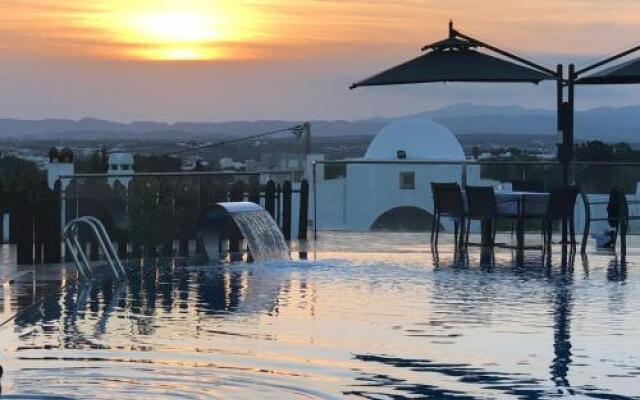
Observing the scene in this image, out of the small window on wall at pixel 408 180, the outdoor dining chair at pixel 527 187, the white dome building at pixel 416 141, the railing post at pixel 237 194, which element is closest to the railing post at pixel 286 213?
the railing post at pixel 237 194

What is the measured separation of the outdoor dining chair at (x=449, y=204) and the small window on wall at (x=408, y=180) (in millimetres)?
2553

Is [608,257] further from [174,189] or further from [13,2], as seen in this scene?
[13,2]

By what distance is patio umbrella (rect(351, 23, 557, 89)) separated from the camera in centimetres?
1706

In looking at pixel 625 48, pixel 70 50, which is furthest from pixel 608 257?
pixel 70 50

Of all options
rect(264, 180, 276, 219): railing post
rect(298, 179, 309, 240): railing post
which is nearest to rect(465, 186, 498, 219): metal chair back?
rect(298, 179, 309, 240): railing post

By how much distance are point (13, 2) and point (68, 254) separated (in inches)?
463

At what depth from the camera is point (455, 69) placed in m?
17.2

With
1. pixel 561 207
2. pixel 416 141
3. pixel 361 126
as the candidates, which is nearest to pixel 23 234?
pixel 561 207

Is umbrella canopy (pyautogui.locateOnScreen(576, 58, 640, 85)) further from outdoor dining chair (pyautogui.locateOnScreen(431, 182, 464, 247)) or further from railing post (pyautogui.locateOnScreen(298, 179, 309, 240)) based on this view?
railing post (pyautogui.locateOnScreen(298, 179, 309, 240))

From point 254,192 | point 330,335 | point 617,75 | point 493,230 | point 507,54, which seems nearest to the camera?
point 330,335

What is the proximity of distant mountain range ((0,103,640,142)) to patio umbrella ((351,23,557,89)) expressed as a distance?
36.0 meters

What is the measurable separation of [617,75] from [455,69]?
2.22 meters

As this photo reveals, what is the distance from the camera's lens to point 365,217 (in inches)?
765

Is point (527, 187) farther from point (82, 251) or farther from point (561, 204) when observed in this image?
point (82, 251)
